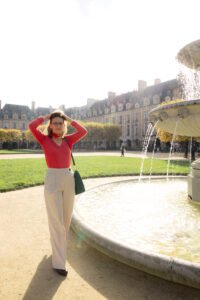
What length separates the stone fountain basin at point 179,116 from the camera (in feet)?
19.0

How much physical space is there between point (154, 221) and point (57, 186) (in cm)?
256

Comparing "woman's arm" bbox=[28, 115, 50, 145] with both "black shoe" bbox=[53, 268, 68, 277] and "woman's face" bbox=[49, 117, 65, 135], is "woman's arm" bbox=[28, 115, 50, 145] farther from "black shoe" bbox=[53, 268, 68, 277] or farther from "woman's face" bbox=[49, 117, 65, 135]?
"black shoe" bbox=[53, 268, 68, 277]

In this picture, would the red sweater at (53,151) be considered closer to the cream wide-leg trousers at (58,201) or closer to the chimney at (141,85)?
the cream wide-leg trousers at (58,201)

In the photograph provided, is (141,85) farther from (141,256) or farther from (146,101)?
(141,256)

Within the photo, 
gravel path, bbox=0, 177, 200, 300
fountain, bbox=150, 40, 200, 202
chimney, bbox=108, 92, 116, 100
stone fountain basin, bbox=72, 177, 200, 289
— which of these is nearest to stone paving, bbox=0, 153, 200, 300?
gravel path, bbox=0, 177, 200, 300

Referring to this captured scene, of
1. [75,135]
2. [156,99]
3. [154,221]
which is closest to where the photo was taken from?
[75,135]

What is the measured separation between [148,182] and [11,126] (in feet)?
289

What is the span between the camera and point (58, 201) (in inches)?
138

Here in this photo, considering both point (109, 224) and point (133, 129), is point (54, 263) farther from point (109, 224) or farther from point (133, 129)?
point (133, 129)

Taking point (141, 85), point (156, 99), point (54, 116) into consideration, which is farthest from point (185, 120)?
point (141, 85)

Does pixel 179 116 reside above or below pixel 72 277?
above

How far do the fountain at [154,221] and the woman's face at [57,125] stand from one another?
1614 millimetres

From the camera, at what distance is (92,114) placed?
88.2 metres

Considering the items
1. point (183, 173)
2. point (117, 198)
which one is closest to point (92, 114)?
point (183, 173)
